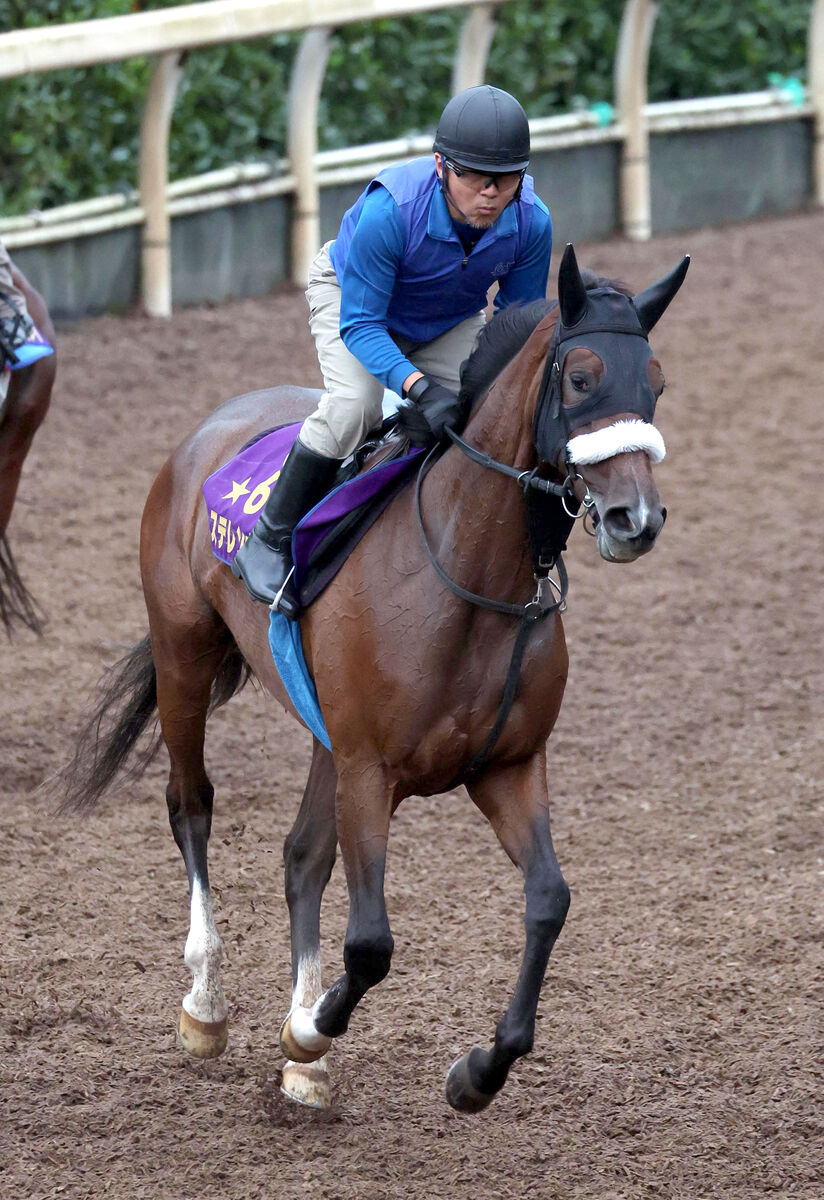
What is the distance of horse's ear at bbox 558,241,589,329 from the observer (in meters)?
3.21

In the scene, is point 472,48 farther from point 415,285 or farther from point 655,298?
point 655,298

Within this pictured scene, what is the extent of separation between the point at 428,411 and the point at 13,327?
3.07 m

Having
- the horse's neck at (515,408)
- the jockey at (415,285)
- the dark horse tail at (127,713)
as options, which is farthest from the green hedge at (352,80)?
the horse's neck at (515,408)

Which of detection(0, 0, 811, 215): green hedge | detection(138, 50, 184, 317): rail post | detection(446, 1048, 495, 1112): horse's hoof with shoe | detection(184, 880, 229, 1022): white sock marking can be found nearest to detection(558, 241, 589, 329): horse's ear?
detection(446, 1048, 495, 1112): horse's hoof with shoe

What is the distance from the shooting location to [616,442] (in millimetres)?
Answer: 3145

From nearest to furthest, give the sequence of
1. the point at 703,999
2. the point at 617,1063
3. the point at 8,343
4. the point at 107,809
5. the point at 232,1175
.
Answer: the point at 232,1175, the point at 617,1063, the point at 703,999, the point at 107,809, the point at 8,343

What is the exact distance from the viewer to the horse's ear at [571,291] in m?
3.21

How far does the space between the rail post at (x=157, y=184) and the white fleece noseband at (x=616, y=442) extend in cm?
786

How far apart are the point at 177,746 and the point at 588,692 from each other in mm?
2509

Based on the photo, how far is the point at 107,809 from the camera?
19.0ft

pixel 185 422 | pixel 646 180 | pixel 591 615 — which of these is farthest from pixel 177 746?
pixel 646 180

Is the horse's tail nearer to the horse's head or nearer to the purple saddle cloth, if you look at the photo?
the purple saddle cloth

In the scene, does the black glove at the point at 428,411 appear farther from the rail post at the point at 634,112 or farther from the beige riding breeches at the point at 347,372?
the rail post at the point at 634,112

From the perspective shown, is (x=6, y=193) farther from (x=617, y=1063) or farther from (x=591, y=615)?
(x=617, y=1063)
